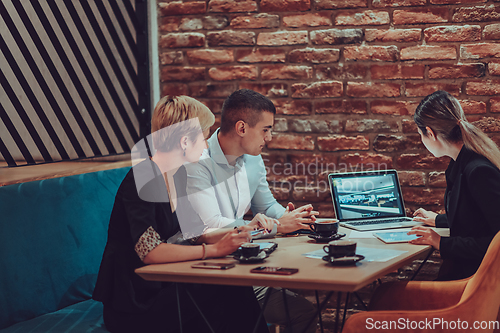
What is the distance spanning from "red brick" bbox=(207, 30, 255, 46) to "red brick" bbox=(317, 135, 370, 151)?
719 millimetres

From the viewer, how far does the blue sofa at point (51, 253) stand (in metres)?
1.79

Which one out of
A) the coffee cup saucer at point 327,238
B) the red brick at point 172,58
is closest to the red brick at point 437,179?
the coffee cup saucer at point 327,238

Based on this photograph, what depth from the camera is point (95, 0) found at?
2.83 metres

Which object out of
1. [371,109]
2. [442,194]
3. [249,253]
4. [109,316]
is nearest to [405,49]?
[371,109]

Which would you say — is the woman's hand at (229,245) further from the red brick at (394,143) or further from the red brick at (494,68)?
the red brick at (494,68)

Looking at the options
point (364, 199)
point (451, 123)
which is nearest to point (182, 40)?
point (364, 199)

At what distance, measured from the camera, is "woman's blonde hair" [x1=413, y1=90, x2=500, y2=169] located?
1858mm

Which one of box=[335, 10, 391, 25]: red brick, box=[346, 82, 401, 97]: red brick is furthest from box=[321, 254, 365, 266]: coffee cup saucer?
box=[335, 10, 391, 25]: red brick

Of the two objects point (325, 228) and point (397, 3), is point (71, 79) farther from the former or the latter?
point (397, 3)

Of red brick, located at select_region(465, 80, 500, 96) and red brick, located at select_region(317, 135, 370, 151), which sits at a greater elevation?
red brick, located at select_region(465, 80, 500, 96)

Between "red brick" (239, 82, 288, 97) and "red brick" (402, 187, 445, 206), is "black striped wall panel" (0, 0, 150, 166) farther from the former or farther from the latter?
"red brick" (402, 187, 445, 206)

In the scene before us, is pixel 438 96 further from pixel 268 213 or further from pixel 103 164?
pixel 103 164

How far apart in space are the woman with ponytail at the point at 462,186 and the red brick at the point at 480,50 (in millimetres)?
721

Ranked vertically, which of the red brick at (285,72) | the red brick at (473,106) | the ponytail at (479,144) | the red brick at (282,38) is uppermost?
the red brick at (282,38)
